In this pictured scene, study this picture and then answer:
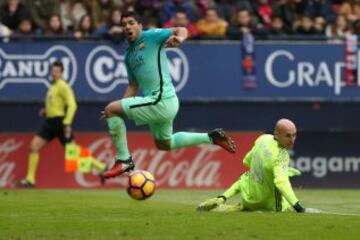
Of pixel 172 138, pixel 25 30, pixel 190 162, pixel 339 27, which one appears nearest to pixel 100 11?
pixel 25 30

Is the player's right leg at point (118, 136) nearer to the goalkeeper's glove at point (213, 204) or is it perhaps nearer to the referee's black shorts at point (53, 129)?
the goalkeeper's glove at point (213, 204)

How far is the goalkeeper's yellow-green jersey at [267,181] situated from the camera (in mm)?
13977

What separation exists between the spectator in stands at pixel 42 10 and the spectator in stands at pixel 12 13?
0.77 feet

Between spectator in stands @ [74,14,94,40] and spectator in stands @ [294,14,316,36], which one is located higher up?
A: spectator in stands @ [74,14,94,40]

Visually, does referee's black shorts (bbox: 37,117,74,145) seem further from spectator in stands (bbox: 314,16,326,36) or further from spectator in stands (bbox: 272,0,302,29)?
spectator in stands (bbox: 314,16,326,36)

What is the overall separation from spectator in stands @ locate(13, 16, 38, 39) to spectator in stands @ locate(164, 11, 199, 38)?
113 inches

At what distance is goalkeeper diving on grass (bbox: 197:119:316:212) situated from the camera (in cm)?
1404

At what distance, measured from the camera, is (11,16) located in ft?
84.2

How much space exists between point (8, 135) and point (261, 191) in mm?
11283

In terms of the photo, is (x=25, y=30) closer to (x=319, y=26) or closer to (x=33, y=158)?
(x=33, y=158)

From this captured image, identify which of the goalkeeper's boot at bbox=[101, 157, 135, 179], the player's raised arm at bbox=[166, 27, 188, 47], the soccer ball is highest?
the player's raised arm at bbox=[166, 27, 188, 47]

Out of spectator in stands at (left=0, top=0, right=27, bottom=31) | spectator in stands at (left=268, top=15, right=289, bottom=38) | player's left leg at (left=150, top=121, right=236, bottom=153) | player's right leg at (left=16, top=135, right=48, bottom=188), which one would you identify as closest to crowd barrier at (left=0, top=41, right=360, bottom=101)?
spectator in stands at (left=268, top=15, right=289, bottom=38)

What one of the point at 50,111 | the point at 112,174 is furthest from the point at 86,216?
the point at 50,111

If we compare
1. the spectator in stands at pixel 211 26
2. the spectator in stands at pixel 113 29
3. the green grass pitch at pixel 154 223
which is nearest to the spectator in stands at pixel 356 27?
the spectator in stands at pixel 211 26
